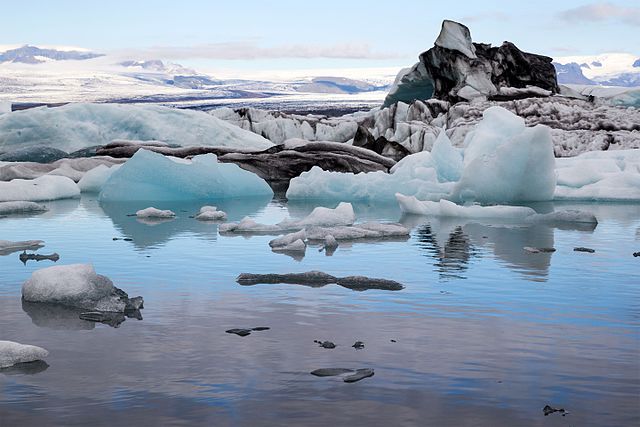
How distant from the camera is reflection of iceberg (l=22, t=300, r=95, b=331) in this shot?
6.11 m

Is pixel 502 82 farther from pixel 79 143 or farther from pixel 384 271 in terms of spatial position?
pixel 384 271

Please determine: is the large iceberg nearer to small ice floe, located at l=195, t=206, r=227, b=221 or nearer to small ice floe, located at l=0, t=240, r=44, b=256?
small ice floe, located at l=195, t=206, r=227, b=221

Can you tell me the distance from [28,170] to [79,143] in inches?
229

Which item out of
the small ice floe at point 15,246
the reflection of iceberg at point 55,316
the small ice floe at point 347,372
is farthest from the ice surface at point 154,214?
the small ice floe at point 347,372

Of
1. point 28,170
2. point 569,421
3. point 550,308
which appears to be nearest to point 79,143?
point 28,170

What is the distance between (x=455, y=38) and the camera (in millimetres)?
35688

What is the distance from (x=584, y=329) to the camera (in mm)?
6062

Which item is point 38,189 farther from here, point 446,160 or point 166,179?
point 446,160

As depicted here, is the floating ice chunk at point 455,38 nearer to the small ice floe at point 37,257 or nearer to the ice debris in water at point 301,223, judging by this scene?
the ice debris in water at point 301,223

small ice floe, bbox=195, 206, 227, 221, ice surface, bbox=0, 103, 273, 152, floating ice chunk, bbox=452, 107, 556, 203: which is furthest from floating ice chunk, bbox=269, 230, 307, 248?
ice surface, bbox=0, 103, 273, 152

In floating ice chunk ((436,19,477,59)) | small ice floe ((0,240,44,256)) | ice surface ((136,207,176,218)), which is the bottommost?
ice surface ((136,207,176,218))

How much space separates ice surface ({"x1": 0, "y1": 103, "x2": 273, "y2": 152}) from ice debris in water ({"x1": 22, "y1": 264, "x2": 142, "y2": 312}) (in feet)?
73.0

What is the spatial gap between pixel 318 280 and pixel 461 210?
752 cm

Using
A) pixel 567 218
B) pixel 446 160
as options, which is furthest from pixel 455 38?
pixel 567 218
